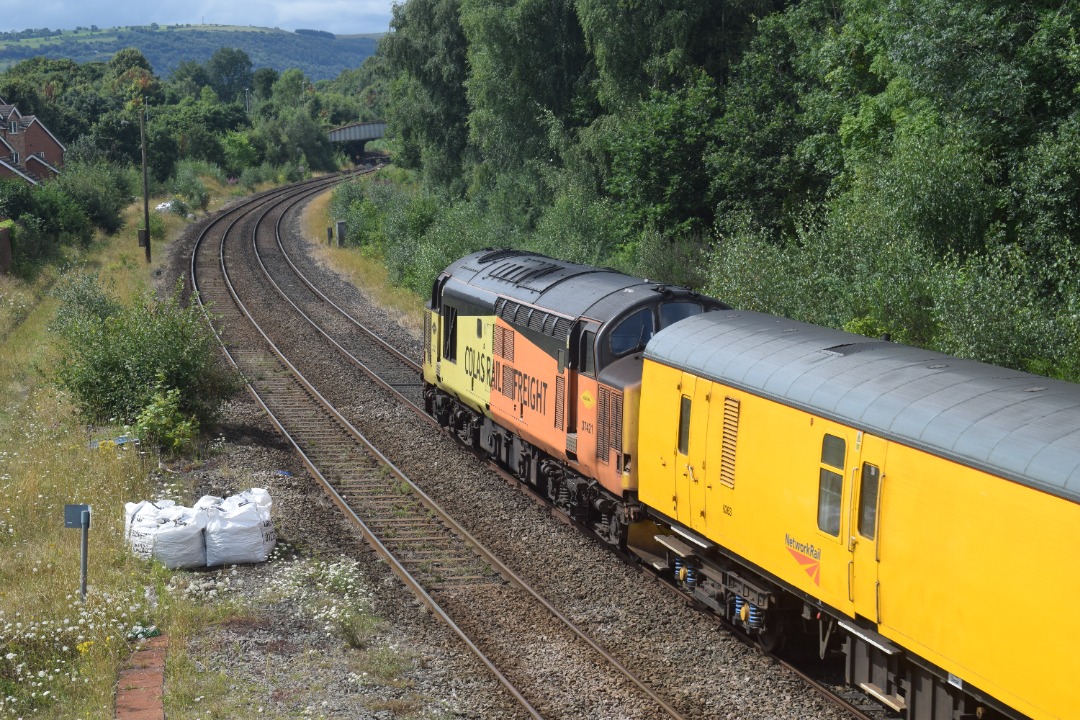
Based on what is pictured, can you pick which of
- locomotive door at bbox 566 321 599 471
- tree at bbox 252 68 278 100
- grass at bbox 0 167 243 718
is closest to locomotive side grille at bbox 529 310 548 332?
locomotive door at bbox 566 321 599 471

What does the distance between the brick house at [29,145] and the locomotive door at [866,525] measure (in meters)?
64.7

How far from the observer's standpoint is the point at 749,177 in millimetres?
28031

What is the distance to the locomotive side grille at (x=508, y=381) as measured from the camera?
1664cm

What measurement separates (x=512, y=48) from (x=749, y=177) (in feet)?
45.0

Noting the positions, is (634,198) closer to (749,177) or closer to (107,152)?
(749,177)

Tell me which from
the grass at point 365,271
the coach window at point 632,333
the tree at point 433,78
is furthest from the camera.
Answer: the tree at point 433,78

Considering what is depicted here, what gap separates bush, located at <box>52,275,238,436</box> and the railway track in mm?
1813

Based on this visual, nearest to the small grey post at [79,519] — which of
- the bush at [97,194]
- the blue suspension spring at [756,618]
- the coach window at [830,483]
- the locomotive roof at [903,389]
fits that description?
the locomotive roof at [903,389]

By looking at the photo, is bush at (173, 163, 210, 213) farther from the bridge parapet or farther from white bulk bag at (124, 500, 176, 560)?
white bulk bag at (124, 500, 176, 560)

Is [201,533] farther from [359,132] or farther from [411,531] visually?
[359,132]

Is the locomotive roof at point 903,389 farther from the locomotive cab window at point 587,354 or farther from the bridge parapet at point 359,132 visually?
the bridge parapet at point 359,132

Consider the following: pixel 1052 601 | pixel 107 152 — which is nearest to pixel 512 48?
pixel 1052 601

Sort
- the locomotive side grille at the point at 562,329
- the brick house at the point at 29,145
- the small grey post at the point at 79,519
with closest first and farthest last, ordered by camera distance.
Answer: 1. the small grey post at the point at 79,519
2. the locomotive side grille at the point at 562,329
3. the brick house at the point at 29,145

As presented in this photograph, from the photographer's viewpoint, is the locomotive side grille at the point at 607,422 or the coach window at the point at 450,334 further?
the coach window at the point at 450,334
